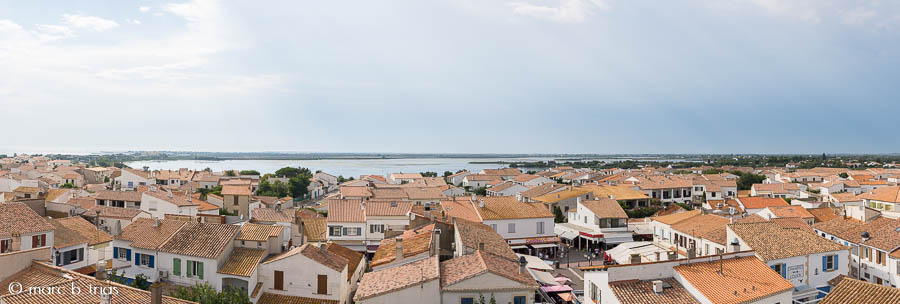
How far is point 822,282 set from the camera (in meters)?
26.4

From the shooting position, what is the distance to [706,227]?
1387 inches

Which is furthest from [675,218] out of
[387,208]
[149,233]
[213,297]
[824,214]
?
[149,233]

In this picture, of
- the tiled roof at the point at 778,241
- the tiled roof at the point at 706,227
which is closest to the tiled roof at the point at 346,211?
the tiled roof at the point at 706,227

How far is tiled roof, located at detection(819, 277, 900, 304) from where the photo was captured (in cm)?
1590

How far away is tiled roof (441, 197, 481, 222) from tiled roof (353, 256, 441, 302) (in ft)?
51.9

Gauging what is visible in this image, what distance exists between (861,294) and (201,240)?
1059 inches

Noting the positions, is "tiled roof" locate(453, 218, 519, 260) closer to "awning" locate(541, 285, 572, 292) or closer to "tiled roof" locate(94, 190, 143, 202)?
"awning" locate(541, 285, 572, 292)

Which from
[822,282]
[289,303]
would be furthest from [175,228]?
[822,282]

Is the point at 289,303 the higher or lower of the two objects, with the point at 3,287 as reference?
lower

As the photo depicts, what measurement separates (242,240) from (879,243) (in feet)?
119

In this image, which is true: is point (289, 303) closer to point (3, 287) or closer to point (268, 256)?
point (268, 256)

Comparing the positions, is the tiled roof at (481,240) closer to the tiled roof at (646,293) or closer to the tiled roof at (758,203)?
the tiled roof at (646,293)

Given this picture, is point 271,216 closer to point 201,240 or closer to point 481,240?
point 201,240

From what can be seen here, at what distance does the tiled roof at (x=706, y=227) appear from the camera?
31.9 m
